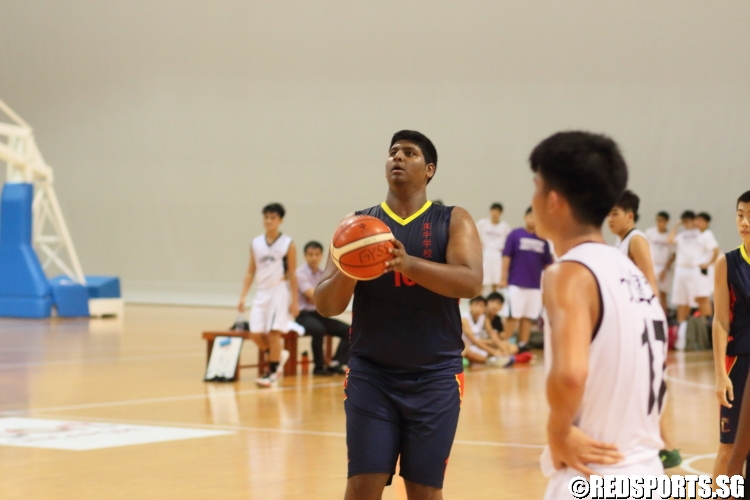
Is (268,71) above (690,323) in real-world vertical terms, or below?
above

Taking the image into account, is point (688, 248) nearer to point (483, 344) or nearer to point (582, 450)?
point (483, 344)

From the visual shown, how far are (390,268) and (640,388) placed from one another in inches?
55.4

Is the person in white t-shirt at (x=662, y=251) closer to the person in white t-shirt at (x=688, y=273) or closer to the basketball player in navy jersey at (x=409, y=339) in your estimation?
the person in white t-shirt at (x=688, y=273)

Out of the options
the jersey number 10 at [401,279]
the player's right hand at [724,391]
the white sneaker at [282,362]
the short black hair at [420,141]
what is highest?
the short black hair at [420,141]

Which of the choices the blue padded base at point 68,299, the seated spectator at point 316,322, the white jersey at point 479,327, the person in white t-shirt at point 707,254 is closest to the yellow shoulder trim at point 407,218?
the seated spectator at point 316,322

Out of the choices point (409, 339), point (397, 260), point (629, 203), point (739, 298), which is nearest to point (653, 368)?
point (397, 260)

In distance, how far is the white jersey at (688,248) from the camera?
16.5 metres

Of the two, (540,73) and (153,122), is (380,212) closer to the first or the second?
(540,73)

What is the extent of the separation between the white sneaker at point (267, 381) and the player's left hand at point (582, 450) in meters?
8.84

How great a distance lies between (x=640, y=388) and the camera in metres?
2.48

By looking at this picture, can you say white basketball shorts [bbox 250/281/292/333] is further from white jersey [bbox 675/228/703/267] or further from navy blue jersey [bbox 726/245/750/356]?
white jersey [bbox 675/228/703/267]

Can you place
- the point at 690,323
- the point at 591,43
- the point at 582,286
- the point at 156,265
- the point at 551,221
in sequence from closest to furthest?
1. the point at 582,286
2. the point at 551,221
3. the point at 690,323
4. the point at 591,43
5. the point at 156,265

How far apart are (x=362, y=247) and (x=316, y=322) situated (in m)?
8.47

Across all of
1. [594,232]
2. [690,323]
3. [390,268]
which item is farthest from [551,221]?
[690,323]
